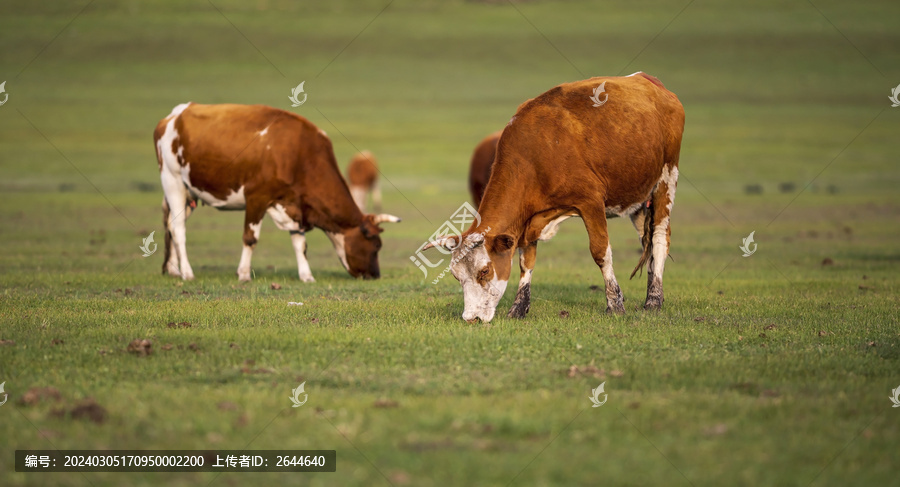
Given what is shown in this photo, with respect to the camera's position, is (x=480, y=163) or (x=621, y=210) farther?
(x=480, y=163)

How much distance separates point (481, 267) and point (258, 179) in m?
6.21

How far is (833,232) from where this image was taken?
88.9 ft

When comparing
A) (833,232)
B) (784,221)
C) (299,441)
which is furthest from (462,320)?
(784,221)

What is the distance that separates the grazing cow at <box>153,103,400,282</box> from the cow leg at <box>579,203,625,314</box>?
5.78 metres

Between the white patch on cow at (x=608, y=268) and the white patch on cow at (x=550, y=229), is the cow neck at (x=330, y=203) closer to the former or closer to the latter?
the white patch on cow at (x=550, y=229)

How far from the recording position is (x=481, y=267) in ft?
34.8

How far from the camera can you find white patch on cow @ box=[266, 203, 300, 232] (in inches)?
627

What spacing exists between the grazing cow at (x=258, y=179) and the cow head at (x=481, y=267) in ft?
18.5

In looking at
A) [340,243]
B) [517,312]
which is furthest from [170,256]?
[517,312]

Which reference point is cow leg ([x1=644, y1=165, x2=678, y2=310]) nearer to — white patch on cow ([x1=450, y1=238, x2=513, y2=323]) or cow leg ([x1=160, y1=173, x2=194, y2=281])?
white patch on cow ([x1=450, y1=238, x2=513, y2=323])

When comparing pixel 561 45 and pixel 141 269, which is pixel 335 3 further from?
pixel 141 269

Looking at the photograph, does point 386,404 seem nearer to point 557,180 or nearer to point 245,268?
point 557,180

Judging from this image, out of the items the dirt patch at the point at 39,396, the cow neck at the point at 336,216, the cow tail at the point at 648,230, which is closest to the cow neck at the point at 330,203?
the cow neck at the point at 336,216

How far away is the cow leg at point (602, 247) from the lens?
11219 mm
